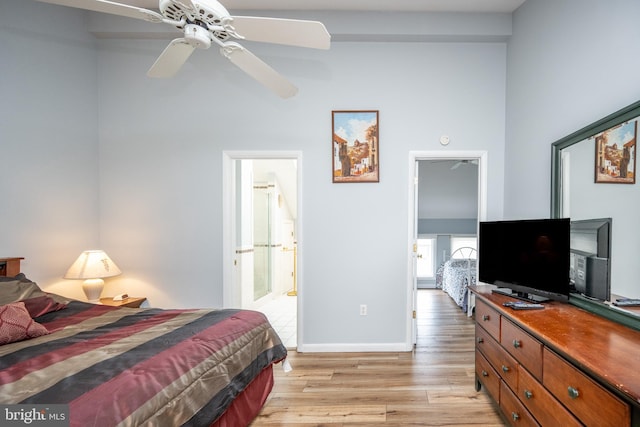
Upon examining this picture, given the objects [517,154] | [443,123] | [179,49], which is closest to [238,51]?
[179,49]

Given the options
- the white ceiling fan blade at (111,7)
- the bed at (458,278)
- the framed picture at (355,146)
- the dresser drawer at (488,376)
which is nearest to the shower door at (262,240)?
the framed picture at (355,146)

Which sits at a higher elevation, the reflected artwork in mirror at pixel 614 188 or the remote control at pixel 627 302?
the reflected artwork in mirror at pixel 614 188

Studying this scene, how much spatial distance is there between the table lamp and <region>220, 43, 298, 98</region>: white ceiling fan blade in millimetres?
2198

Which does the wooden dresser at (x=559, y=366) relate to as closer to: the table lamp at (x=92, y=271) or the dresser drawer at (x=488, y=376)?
the dresser drawer at (x=488, y=376)

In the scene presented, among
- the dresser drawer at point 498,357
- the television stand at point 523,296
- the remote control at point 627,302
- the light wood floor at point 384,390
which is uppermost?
the remote control at point 627,302

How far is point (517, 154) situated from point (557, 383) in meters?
2.11

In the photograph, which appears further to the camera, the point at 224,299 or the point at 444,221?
the point at 444,221

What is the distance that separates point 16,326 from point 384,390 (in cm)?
238

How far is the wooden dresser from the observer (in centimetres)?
105

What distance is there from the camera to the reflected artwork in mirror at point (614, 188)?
1.52 meters

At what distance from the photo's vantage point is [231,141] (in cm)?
308

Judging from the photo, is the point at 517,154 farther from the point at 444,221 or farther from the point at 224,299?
the point at 444,221

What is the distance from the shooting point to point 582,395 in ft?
3.87

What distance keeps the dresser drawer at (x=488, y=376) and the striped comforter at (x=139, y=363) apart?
4.77ft
